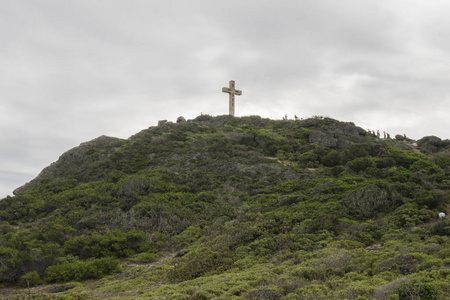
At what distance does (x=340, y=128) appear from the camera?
101ft

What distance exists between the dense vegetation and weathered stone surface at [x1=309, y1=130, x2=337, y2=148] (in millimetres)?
151

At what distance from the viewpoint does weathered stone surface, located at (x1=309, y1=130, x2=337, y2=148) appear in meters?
27.5

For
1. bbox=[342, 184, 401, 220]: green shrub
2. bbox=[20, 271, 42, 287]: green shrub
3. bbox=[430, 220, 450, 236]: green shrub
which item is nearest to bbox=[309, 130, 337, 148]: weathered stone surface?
bbox=[342, 184, 401, 220]: green shrub

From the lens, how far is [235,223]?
15750 millimetres

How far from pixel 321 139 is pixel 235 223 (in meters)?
15.6

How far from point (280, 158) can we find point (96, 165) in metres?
14.8

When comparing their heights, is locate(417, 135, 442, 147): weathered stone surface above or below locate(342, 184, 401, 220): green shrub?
above

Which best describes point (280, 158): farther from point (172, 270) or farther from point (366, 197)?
point (172, 270)

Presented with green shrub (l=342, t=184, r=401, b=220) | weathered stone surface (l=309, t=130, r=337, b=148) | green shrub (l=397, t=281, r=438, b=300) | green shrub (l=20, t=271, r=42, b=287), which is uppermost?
weathered stone surface (l=309, t=130, r=337, b=148)

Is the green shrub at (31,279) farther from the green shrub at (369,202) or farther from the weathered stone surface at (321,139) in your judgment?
the weathered stone surface at (321,139)

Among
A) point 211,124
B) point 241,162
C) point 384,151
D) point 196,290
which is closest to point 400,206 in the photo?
point 196,290

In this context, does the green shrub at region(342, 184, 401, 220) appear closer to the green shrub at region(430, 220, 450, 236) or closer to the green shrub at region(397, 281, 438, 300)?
the green shrub at region(430, 220, 450, 236)

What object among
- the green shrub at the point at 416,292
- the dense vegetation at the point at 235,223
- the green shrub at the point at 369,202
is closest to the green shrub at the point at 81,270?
the dense vegetation at the point at 235,223

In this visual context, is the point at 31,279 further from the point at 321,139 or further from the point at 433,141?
the point at 433,141
